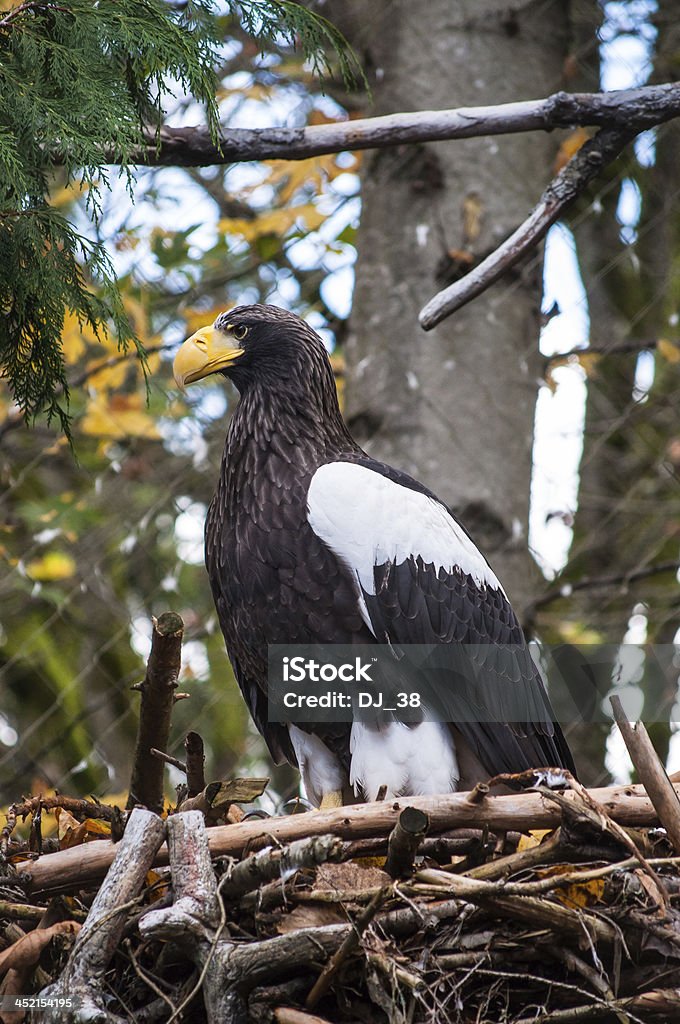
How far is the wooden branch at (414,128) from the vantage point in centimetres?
320

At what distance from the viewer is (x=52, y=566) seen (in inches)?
240

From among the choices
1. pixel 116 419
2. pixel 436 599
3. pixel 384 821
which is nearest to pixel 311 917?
pixel 384 821

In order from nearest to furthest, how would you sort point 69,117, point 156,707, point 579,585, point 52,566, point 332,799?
point 69,117
point 156,707
point 332,799
point 579,585
point 52,566

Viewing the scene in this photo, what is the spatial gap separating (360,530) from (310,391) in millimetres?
657

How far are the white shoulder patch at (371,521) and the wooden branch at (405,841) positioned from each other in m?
0.98

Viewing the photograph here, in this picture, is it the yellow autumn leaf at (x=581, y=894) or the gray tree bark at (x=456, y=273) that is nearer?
the yellow autumn leaf at (x=581, y=894)

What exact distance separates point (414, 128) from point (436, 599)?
1.24 metres

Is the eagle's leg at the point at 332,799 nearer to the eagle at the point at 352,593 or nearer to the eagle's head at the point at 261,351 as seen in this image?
the eagle at the point at 352,593

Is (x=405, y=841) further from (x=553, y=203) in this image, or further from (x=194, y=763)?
(x=553, y=203)

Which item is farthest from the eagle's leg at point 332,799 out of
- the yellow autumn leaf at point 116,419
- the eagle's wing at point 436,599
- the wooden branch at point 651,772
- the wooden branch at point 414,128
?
the yellow autumn leaf at point 116,419

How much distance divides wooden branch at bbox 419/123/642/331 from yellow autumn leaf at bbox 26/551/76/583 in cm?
339

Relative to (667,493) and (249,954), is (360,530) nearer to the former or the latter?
(249,954)

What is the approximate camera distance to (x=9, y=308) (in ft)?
10.1

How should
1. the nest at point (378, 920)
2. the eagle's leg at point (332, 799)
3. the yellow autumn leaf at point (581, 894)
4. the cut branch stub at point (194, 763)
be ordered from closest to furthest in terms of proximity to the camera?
1. the nest at point (378, 920)
2. the yellow autumn leaf at point (581, 894)
3. the cut branch stub at point (194, 763)
4. the eagle's leg at point (332, 799)
